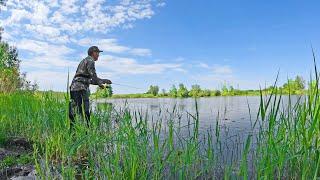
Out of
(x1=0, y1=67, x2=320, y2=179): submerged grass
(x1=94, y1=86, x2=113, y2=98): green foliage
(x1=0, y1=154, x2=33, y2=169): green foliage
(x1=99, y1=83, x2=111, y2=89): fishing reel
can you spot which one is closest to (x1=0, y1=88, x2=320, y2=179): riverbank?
(x1=0, y1=67, x2=320, y2=179): submerged grass

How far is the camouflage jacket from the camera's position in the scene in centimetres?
888

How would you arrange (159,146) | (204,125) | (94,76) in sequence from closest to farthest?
(159,146) → (94,76) → (204,125)

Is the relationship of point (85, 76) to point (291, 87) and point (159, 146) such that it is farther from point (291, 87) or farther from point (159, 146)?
point (291, 87)

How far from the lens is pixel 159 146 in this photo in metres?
6.58

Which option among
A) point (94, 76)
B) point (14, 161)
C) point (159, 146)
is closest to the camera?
point (14, 161)

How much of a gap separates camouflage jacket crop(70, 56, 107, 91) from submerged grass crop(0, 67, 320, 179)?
0.70 meters

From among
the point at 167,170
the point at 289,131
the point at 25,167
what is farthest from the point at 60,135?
the point at 289,131

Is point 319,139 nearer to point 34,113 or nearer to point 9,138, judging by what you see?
point 34,113

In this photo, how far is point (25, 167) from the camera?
5.89 m

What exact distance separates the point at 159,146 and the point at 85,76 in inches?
133

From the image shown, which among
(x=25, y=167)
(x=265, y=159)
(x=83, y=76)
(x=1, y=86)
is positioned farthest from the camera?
(x=1, y=86)

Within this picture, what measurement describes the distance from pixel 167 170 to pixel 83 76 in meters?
4.27

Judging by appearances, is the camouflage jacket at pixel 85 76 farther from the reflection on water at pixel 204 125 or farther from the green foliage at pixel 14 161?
the green foliage at pixel 14 161

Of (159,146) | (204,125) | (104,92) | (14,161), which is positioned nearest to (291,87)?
(159,146)
